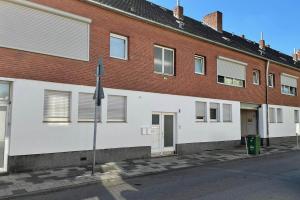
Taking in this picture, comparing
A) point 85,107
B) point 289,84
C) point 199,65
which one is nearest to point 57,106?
point 85,107

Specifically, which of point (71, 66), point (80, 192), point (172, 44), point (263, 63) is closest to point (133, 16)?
point (172, 44)

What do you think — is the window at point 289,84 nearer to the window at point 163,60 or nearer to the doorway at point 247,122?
the doorway at point 247,122

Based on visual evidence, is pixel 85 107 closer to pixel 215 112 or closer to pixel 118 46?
pixel 118 46

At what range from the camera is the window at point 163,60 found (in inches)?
635

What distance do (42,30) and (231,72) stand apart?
42.5ft

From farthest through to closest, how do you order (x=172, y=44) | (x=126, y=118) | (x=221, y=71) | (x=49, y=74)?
1. (x=221, y=71)
2. (x=172, y=44)
3. (x=126, y=118)
4. (x=49, y=74)

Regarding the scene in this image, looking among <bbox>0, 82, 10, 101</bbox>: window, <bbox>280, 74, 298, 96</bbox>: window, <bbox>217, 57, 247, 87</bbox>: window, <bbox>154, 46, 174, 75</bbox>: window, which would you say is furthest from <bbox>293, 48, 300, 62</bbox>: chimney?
<bbox>0, 82, 10, 101</bbox>: window

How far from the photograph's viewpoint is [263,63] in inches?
941

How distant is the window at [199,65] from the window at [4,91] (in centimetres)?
1062

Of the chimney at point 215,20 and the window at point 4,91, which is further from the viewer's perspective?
the chimney at point 215,20

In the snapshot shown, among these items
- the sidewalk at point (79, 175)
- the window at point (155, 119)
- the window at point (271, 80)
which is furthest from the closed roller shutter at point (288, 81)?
the sidewalk at point (79, 175)

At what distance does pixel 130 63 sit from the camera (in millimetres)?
14562

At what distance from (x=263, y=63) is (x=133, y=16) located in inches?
515

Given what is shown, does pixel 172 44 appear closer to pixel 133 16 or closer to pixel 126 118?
pixel 133 16
